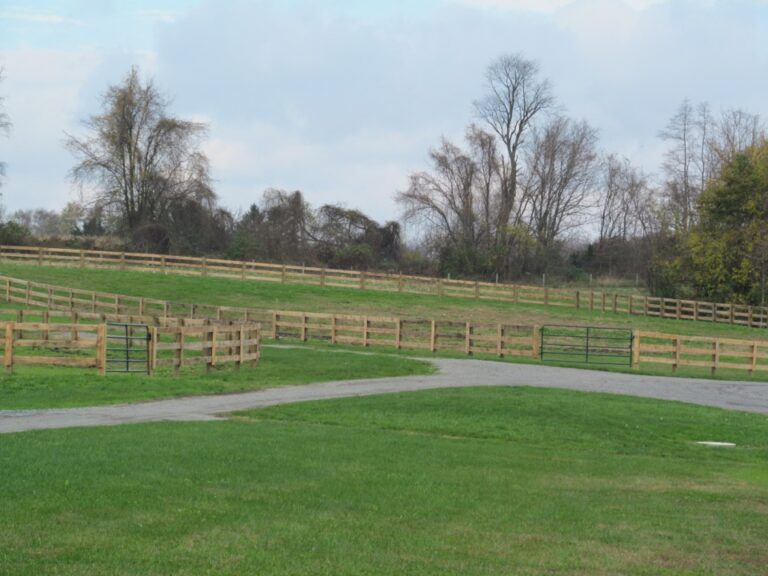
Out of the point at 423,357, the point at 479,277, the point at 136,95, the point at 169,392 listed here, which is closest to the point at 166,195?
the point at 136,95

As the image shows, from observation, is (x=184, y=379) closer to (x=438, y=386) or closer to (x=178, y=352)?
(x=178, y=352)

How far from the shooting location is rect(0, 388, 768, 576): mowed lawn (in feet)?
26.4

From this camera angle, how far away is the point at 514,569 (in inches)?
313

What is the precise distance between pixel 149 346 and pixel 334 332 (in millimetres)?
16057

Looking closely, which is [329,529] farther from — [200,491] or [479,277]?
[479,277]

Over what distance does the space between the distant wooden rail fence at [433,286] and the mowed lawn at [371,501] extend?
45639 millimetres

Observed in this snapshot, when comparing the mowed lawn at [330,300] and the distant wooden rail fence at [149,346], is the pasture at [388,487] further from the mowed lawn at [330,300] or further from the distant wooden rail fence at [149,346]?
the mowed lawn at [330,300]

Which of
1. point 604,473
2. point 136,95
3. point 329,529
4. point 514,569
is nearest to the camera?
point 514,569

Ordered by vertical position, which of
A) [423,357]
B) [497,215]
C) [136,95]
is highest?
[136,95]

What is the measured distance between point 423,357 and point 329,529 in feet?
94.9

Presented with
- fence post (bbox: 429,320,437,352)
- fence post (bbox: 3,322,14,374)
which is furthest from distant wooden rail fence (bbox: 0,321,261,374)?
fence post (bbox: 429,320,437,352)

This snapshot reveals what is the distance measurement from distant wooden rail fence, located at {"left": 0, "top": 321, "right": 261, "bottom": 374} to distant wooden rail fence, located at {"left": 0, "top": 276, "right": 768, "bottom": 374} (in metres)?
0.06

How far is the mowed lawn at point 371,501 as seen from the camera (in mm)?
8055

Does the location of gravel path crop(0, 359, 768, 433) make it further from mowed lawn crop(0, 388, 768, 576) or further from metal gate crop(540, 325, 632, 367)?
metal gate crop(540, 325, 632, 367)
